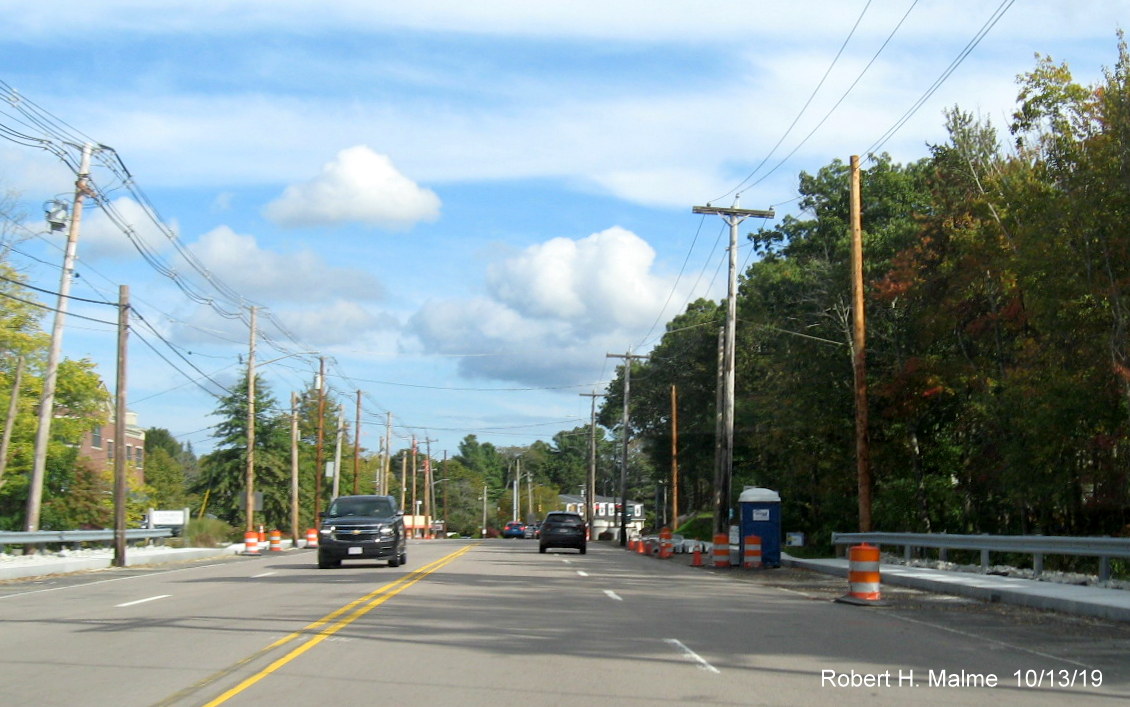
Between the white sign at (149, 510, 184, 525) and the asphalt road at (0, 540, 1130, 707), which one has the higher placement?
the asphalt road at (0, 540, 1130, 707)

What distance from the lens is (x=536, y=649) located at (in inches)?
464

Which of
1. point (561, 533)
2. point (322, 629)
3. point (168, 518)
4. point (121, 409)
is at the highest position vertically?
point (121, 409)

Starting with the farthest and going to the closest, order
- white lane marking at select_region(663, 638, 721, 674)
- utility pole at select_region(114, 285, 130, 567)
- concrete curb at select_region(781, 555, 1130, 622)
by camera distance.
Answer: utility pole at select_region(114, 285, 130, 567) < concrete curb at select_region(781, 555, 1130, 622) < white lane marking at select_region(663, 638, 721, 674)

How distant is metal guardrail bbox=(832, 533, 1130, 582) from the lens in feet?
59.0

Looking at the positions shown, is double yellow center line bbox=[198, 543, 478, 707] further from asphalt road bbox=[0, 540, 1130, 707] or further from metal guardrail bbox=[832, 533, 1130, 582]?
metal guardrail bbox=[832, 533, 1130, 582]

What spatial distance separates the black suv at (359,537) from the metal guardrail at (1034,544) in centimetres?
1223

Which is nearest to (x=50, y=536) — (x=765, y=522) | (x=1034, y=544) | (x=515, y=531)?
(x=765, y=522)

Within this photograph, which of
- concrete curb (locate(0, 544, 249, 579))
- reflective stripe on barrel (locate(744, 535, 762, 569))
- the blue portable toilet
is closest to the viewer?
concrete curb (locate(0, 544, 249, 579))

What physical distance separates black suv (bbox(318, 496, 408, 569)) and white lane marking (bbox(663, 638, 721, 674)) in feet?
52.5

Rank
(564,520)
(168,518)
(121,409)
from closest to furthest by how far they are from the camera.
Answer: (121,409) < (564,520) < (168,518)

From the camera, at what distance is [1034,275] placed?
2359cm

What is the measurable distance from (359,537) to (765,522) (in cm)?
1099

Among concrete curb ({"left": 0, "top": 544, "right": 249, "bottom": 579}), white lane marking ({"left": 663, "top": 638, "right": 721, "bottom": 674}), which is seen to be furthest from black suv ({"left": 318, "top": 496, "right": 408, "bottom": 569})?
white lane marking ({"left": 663, "top": 638, "right": 721, "bottom": 674})

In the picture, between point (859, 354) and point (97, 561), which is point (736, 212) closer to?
point (859, 354)
